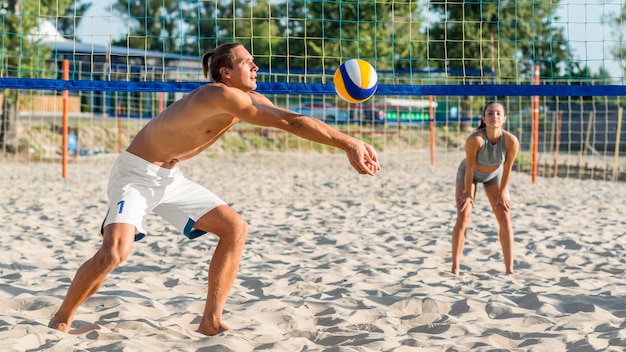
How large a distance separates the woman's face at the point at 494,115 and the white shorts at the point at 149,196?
1.88 m

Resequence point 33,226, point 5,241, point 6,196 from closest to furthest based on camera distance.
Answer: point 5,241 < point 33,226 < point 6,196

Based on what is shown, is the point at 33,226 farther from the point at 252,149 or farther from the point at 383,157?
the point at 252,149

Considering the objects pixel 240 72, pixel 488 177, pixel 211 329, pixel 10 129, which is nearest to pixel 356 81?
pixel 240 72

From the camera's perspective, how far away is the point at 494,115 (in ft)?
14.5

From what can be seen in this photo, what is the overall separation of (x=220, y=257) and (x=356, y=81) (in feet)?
2.98

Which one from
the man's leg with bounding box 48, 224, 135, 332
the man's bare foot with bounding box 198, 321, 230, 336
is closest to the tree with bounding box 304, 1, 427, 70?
the man's bare foot with bounding box 198, 321, 230, 336

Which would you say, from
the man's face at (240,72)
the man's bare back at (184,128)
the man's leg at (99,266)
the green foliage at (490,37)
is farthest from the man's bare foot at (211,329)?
the green foliage at (490,37)

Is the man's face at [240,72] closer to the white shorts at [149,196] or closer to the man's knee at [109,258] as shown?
the white shorts at [149,196]

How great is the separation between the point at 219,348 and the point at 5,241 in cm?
317

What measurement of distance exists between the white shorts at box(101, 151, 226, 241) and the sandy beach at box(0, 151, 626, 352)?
0.44 meters

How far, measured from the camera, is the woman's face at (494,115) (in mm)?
4430

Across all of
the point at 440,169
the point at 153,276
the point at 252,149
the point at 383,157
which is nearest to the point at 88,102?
the point at 252,149

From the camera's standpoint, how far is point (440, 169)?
13.8m

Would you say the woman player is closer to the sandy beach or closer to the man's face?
the sandy beach
